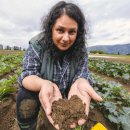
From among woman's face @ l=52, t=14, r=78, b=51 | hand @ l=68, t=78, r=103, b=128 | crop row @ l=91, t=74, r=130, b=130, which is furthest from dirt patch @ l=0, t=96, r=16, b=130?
woman's face @ l=52, t=14, r=78, b=51

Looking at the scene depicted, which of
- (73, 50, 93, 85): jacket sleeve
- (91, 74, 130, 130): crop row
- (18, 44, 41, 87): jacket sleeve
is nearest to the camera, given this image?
(18, 44, 41, 87): jacket sleeve

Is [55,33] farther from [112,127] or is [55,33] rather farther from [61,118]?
[112,127]

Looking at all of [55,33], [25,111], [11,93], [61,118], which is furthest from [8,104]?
[61,118]

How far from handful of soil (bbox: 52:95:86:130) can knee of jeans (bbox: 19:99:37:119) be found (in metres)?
0.56

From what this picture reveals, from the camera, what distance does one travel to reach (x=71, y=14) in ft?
7.49

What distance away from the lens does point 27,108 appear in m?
2.44

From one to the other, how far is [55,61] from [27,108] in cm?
51

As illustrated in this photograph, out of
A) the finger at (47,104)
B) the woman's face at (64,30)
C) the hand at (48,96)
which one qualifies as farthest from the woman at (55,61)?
the finger at (47,104)

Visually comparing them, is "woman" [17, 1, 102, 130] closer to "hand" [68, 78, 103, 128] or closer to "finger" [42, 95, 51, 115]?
"hand" [68, 78, 103, 128]

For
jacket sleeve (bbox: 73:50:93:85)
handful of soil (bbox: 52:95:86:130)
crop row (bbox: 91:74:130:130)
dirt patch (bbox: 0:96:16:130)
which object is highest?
jacket sleeve (bbox: 73:50:93:85)

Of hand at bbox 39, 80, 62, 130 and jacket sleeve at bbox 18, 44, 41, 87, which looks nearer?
hand at bbox 39, 80, 62, 130

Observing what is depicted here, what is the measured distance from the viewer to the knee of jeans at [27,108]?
7.96ft

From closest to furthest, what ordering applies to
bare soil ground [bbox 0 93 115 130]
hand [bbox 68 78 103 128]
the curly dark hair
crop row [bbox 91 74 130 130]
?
hand [bbox 68 78 103 128] < the curly dark hair < crop row [bbox 91 74 130 130] < bare soil ground [bbox 0 93 115 130]

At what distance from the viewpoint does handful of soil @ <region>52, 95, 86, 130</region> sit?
5.97ft
